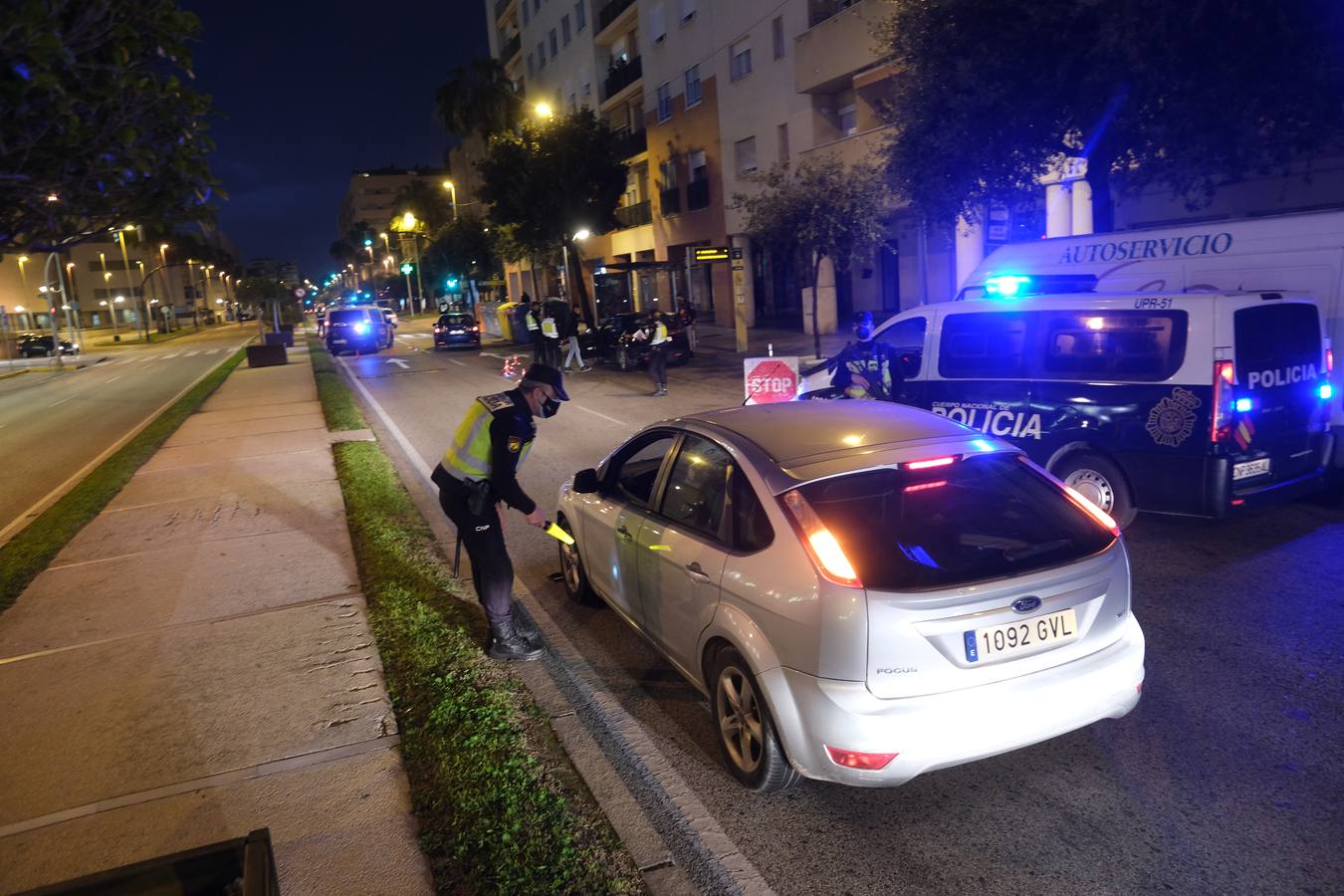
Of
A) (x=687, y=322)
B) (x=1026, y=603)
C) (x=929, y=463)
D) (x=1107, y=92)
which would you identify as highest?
(x=1107, y=92)

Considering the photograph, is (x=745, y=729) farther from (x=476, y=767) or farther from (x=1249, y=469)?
(x=1249, y=469)

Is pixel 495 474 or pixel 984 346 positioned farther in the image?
pixel 984 346

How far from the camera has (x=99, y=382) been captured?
3297 centimetres

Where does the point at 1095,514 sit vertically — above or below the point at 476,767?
above

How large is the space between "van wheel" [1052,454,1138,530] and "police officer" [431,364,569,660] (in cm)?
433

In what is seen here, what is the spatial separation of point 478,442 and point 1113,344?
16.1 feet

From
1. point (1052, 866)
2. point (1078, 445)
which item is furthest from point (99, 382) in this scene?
point (1052, 866)

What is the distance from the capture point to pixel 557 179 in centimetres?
3916

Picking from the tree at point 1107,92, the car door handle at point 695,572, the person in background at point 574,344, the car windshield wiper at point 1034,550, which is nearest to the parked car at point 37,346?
the person in background at point 574,344

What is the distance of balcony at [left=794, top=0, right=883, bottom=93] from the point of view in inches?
907

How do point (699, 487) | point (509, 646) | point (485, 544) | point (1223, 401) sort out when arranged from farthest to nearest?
1. point (1223, 401)
2. point (509, 646)
3. point (485, 544)
4. point (699, 487)

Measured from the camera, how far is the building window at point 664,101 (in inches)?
1483

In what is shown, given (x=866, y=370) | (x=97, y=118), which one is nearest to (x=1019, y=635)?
(x=866, y=370)

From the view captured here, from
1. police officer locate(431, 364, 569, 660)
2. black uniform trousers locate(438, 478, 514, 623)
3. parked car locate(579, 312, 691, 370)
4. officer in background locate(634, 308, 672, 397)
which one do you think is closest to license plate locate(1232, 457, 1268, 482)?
police officer locate(431, 364, 569, 660)
